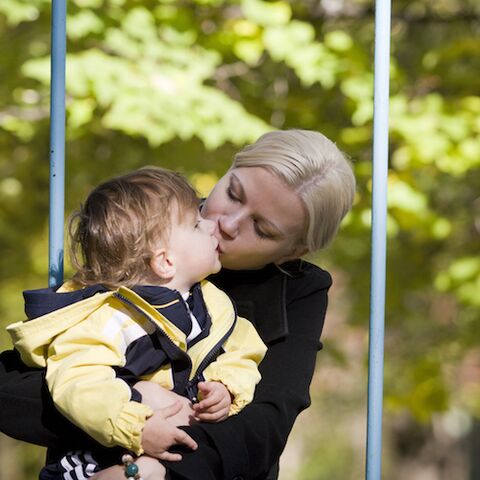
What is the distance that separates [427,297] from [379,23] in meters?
→ 6.14

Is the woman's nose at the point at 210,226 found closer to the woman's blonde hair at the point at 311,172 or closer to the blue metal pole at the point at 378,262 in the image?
the woman's blonde hair at the point at 311,172

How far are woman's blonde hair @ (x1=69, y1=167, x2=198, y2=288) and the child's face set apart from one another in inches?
0.7

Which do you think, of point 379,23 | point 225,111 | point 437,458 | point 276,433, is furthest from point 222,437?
point 437,458

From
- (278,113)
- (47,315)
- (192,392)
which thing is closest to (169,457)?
(192,392)

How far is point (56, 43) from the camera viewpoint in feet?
6.89

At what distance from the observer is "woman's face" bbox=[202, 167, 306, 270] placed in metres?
2.05

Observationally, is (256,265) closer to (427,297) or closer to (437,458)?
(427,297)

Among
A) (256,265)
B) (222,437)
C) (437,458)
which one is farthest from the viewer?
(437,458)

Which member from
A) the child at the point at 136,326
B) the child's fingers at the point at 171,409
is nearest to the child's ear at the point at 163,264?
the child at the point at 136,326

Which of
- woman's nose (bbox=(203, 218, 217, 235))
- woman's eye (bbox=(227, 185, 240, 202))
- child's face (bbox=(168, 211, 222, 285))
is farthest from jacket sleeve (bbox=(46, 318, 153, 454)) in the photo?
woman's eye (bbox=(227, 185, 240, 202))

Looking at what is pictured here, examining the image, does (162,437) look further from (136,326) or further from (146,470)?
(136,326)

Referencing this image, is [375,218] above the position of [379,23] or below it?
below

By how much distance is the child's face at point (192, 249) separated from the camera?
6.19 ft

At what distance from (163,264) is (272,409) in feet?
1.07
